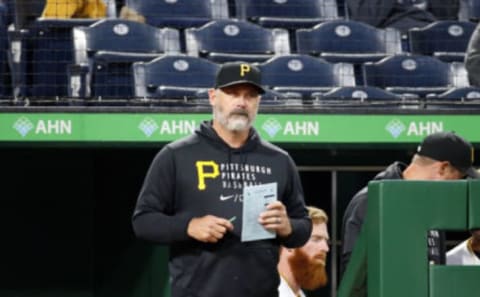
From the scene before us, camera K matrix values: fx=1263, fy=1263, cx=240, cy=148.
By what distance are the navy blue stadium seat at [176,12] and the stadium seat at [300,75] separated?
95 centimetres

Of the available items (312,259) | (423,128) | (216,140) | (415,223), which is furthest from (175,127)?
(415,223)

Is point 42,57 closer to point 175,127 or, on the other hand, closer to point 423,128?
point 175,127

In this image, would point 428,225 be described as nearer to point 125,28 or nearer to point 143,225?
point 143,225

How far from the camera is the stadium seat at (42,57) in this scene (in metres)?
7.76

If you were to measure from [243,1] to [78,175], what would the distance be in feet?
7.12

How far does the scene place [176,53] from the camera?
847 centimetres

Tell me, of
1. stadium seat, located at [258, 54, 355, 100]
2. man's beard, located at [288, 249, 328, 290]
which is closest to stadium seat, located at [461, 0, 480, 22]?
stadium seat, located at [258, 54, 355, 100]

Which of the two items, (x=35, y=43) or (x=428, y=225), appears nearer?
(x=428, y=225)

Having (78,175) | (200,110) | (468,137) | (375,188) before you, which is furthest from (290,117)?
(375,188)

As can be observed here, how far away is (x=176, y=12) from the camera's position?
887 cm

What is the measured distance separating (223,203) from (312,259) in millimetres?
1248

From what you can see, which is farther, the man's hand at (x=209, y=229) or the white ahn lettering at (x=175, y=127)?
the white ahn lettering at (x=175, y=127)

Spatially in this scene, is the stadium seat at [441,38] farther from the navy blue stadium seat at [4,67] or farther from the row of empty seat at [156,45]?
the navy blue stadium seat at [4,67]

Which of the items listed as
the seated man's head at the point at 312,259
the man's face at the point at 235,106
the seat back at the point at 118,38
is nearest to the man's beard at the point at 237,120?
the man's face at the point at 235,106
